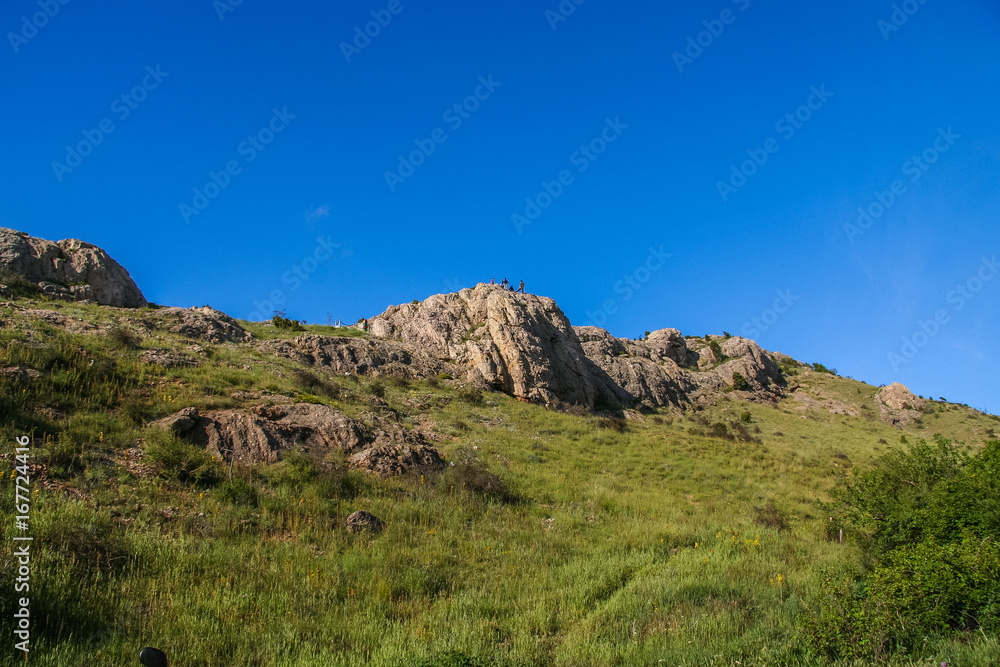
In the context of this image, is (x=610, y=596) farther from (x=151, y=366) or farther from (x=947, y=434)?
(x=947, y=434)

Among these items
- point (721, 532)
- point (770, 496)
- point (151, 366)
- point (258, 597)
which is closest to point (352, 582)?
point (258, 597)

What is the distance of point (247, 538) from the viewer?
8.97m

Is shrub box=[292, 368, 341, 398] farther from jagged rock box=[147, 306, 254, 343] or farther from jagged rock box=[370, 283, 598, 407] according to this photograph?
jagged rock box=[370, 283, 598, 407]

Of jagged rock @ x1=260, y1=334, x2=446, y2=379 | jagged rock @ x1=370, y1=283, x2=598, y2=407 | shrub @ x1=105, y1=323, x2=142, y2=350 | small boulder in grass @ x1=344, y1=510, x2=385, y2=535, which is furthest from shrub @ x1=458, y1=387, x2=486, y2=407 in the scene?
small boulder in grass @ x1=344, y1=510, x2=385, y2=535

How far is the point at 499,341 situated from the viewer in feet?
136

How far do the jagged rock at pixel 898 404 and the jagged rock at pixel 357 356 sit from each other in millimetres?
44122

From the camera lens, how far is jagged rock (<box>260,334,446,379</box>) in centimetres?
3139

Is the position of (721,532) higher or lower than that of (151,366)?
lower

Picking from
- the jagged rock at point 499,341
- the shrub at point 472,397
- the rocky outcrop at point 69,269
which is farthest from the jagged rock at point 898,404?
the rocky outcrop at point 69,269

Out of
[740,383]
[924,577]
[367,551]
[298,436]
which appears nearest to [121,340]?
[298,436]

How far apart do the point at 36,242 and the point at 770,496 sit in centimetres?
4440

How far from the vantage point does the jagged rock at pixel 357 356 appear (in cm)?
3139

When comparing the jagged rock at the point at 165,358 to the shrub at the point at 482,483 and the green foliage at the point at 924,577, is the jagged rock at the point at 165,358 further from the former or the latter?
the green foliage at the point at 924,577

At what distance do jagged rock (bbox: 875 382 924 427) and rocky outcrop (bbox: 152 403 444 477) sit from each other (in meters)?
51.2
